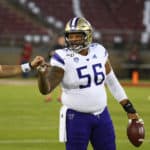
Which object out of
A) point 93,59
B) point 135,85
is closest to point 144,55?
point 135,85

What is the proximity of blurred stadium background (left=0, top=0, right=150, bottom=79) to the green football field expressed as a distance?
21.6 feet

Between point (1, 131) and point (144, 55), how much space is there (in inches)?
605

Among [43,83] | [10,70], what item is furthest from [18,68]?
[43,83]

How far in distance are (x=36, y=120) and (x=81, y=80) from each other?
6469 mm

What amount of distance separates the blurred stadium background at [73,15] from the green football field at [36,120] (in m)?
6.59

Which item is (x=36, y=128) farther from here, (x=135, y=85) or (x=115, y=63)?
(x=115, y=63)

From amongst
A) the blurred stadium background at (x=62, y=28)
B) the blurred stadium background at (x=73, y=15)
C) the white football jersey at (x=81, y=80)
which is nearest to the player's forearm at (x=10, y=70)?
the white football jersey at (x=81, y=80)

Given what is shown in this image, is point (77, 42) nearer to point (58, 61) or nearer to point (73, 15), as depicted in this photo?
point (58, 61)

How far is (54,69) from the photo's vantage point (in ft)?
20.0

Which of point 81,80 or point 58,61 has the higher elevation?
point 58,61

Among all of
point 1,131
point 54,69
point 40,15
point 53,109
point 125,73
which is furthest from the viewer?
point 40,15

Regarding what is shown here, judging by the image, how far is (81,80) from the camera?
6.09 meters

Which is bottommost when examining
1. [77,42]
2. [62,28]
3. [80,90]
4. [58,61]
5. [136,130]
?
[62,28]

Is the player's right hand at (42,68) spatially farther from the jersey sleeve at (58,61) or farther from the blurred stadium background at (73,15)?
the blurred stadium background at (73,15)
